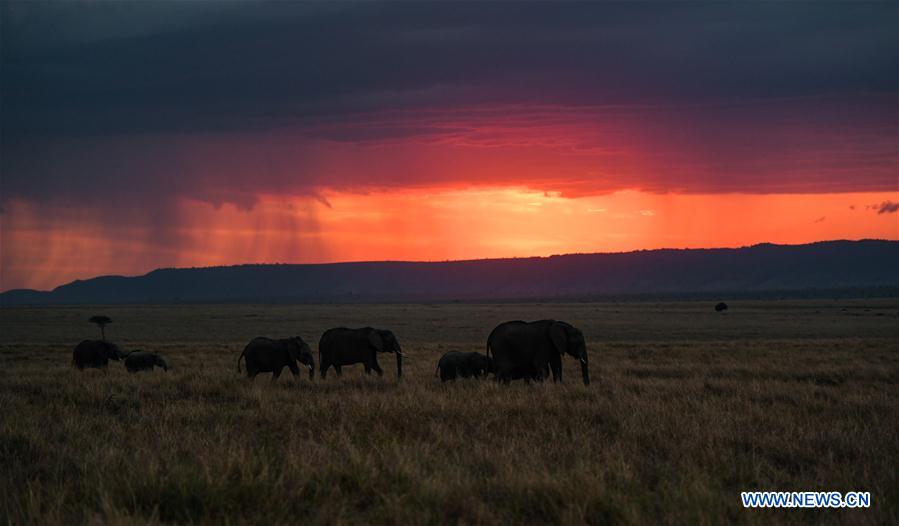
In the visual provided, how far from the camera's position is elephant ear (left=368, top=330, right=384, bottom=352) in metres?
21.9

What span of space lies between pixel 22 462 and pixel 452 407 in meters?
5.93

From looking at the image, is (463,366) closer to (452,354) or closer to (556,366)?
(452,354)

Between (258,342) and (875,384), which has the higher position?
(258,342)

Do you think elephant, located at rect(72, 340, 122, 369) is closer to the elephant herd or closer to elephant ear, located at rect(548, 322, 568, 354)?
the elephant herd

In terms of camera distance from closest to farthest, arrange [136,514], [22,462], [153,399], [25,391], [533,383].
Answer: [136,514] < [22,462] < [153,399] < [25,391] < [533,383]

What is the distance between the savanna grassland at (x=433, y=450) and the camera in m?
7.37

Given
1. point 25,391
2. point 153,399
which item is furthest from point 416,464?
point 25,391

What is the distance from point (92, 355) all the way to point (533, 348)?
1273 centimetres

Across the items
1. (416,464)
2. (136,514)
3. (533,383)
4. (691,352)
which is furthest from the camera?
(691,352)

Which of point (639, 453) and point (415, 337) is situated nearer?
point (639, 453)

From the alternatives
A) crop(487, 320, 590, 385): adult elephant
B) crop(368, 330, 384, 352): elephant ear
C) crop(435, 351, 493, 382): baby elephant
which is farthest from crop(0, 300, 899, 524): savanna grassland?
crop(368, 330, 384, 352): elephant ear

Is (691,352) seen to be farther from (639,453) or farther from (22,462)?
(22,462)

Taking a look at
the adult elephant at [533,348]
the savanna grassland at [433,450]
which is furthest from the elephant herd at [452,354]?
the savanna grassland at [433,450]

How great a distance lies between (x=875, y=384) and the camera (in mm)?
18500
